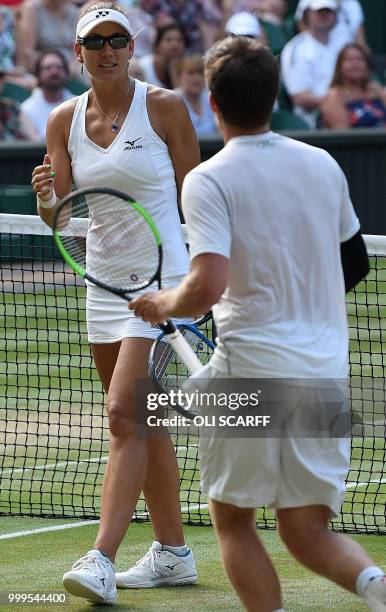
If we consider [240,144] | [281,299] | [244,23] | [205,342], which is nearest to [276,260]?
[281,299]

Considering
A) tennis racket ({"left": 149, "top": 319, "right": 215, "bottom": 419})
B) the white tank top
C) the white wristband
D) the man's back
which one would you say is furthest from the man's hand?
the white wristband

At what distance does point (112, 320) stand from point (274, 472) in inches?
51.9

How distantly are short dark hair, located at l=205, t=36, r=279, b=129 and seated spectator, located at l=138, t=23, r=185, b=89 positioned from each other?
36.8 feet

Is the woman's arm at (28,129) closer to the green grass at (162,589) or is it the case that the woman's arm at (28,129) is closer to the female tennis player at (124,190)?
the green grass at (162,589)

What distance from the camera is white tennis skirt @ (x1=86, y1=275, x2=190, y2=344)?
4816 millimetres

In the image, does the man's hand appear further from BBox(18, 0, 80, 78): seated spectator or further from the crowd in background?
BBox(18, 0, 80, 78): seated spectator

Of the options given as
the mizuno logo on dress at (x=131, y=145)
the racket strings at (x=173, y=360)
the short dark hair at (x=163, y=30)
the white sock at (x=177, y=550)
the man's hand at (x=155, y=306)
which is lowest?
the white sock at (x=177, y=550)

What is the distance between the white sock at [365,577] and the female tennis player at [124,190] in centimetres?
125

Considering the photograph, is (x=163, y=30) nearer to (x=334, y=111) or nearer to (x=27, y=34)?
(x=27, y=34)

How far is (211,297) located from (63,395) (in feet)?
18.0

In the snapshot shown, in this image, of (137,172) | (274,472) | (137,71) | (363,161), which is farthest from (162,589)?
(363,161)

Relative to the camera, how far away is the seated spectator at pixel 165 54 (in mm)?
14891

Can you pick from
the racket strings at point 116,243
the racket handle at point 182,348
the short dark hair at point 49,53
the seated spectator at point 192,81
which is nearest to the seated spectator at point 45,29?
the short dark hair at point 49,53

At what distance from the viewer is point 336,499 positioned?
3824 mm
